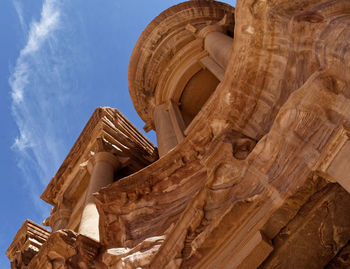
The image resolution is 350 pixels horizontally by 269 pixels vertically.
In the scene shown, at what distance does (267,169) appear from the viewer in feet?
12.2

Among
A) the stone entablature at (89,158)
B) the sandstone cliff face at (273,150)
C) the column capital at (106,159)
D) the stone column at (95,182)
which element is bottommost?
the sandstone cliff face at (273,150)

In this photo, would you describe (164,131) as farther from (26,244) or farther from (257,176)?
(257,176)

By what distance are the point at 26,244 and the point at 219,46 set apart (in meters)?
9.21

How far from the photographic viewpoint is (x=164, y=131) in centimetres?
1160

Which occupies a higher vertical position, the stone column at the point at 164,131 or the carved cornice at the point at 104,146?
the carved cornice at the point at 104,146

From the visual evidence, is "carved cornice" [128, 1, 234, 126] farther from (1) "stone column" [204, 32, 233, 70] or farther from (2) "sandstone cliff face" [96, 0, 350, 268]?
(2) "sandstone cliff face" [96, 0, 350, 268]

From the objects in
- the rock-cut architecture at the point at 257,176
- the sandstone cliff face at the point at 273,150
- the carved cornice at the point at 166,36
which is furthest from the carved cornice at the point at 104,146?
the sandstone cliff face at the point at 273,150

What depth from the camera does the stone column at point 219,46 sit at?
34.8 feet

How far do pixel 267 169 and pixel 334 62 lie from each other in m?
1.17

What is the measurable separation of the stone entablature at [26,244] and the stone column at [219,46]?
331 inches

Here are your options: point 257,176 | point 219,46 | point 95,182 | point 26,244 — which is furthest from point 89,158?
point 257,176

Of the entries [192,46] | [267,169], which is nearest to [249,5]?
[267,169]

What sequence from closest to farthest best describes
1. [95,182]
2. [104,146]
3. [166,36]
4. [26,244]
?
[95,182] → [104,146] → [26,244] → [166,36]

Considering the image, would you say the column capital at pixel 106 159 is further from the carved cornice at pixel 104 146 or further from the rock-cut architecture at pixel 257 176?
the rock-cut architecture at pixel 257 176
